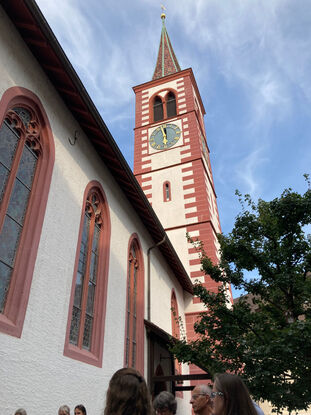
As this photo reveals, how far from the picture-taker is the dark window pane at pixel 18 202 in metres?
4.88

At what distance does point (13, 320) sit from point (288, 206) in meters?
6.30

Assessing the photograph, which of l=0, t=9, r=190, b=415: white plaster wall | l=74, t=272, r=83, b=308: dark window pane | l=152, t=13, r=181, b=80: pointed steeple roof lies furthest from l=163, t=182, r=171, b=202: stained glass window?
l=152, t=13, r=181, b=80: pointed steeple roof

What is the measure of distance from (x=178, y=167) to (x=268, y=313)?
1178 cm

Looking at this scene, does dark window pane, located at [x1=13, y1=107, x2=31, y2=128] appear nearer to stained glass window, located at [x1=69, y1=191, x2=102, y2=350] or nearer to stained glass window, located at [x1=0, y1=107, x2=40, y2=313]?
stained glass window, located at [x1=0, y1=107, x2=40, y2=313]

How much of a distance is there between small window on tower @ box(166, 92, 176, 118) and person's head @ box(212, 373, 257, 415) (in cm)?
2095

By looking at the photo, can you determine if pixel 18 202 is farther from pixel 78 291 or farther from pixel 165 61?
pixel 165 61

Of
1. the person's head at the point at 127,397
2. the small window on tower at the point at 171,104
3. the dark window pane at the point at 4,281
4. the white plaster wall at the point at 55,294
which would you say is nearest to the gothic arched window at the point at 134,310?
the white plaster wall at the point at 55,294

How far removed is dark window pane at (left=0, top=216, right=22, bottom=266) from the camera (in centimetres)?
455

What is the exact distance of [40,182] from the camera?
548 cm

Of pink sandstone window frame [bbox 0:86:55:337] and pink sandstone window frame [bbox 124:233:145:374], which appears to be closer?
pink sandstone window frame [bbox 0:86:55:337]

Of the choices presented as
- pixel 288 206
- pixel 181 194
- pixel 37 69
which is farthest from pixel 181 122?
pixel 37 69

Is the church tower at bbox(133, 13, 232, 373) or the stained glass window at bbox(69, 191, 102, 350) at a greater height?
the church tower at bbox(133, 13, 232, 373)

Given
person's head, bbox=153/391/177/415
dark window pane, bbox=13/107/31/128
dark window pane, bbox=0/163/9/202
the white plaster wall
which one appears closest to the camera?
person's head, bbox=153/391/177/415

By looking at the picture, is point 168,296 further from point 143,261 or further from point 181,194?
point 181,194
